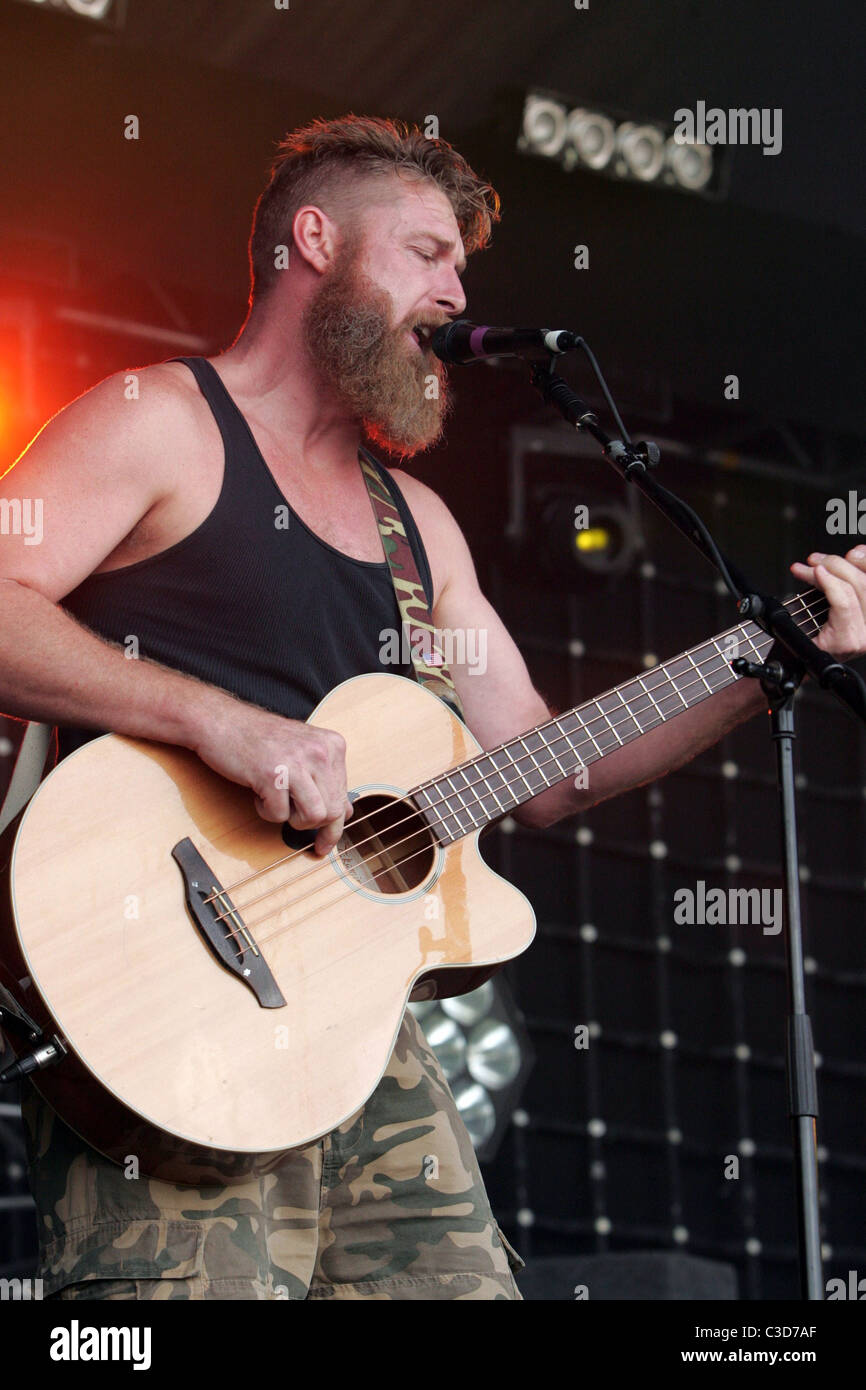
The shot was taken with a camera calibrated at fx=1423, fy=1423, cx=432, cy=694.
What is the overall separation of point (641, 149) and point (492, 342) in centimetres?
268

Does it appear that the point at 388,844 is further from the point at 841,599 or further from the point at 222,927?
the point at 841,599

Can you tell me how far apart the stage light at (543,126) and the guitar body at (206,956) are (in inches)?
117

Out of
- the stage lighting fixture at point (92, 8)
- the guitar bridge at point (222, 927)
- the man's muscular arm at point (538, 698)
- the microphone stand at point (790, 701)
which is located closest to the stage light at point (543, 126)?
the stage lighting fixture at point (92, 8)

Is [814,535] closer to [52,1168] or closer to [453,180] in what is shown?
[453,180]

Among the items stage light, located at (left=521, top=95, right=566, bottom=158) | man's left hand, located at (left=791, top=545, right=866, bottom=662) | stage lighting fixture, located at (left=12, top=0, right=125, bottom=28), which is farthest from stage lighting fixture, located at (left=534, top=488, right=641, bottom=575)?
man's left hand, located at (left=791, top=545, right=866, bottom=662)

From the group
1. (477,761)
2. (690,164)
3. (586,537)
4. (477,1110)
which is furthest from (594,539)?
(477,761)

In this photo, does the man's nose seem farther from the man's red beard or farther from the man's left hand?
the man's left hand

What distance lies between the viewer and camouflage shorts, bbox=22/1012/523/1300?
212 cm

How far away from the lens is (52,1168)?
2.20 meters

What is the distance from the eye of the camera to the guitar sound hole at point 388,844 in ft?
7.93

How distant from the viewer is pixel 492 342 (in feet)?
8.40

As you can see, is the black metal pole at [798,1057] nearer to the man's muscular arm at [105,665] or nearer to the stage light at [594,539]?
the man's muscular arm at [105,665]
